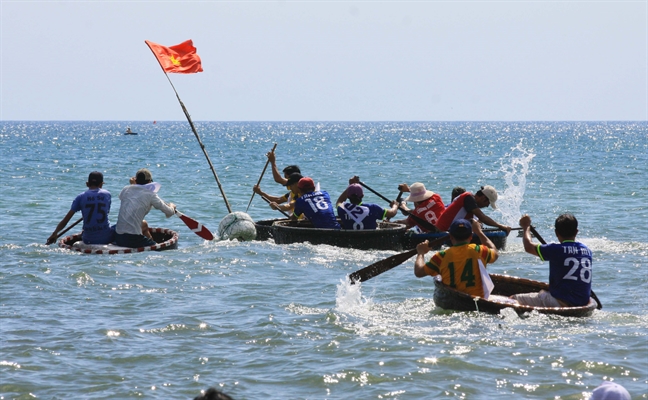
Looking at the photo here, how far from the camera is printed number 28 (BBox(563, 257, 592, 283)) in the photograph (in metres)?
8.80

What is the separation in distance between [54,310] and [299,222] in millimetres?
5878

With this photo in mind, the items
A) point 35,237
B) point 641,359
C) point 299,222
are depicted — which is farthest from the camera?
point 35,237

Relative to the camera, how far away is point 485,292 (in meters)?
9.23

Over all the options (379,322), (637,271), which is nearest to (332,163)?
(637,271)

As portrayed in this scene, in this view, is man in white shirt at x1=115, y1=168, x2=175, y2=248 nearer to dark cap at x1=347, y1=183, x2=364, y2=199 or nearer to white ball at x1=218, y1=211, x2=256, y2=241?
white ball at x1=218, y1=211, x2=256, y2=241

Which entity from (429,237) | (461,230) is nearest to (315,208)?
(429,237)

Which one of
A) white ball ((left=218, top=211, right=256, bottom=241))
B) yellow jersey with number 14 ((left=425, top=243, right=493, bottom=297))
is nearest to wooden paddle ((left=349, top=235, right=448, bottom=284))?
yellow jersey with number 14 ((left=425, top=243, right=493, bottom=297))

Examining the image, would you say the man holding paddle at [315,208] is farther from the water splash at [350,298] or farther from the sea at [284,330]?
the water splash at [350,298]

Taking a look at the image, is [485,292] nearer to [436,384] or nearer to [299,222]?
[436,384]

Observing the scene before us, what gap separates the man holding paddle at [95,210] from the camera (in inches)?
517

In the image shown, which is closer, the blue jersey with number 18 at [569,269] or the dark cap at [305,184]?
the blue jersey with number 18 at [569,269]

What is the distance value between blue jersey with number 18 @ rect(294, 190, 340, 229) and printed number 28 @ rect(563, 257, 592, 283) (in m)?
5.88

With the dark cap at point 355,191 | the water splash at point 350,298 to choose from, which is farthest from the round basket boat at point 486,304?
the dark cap at point 355,191

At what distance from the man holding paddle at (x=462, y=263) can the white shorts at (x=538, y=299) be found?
0.44 meters
